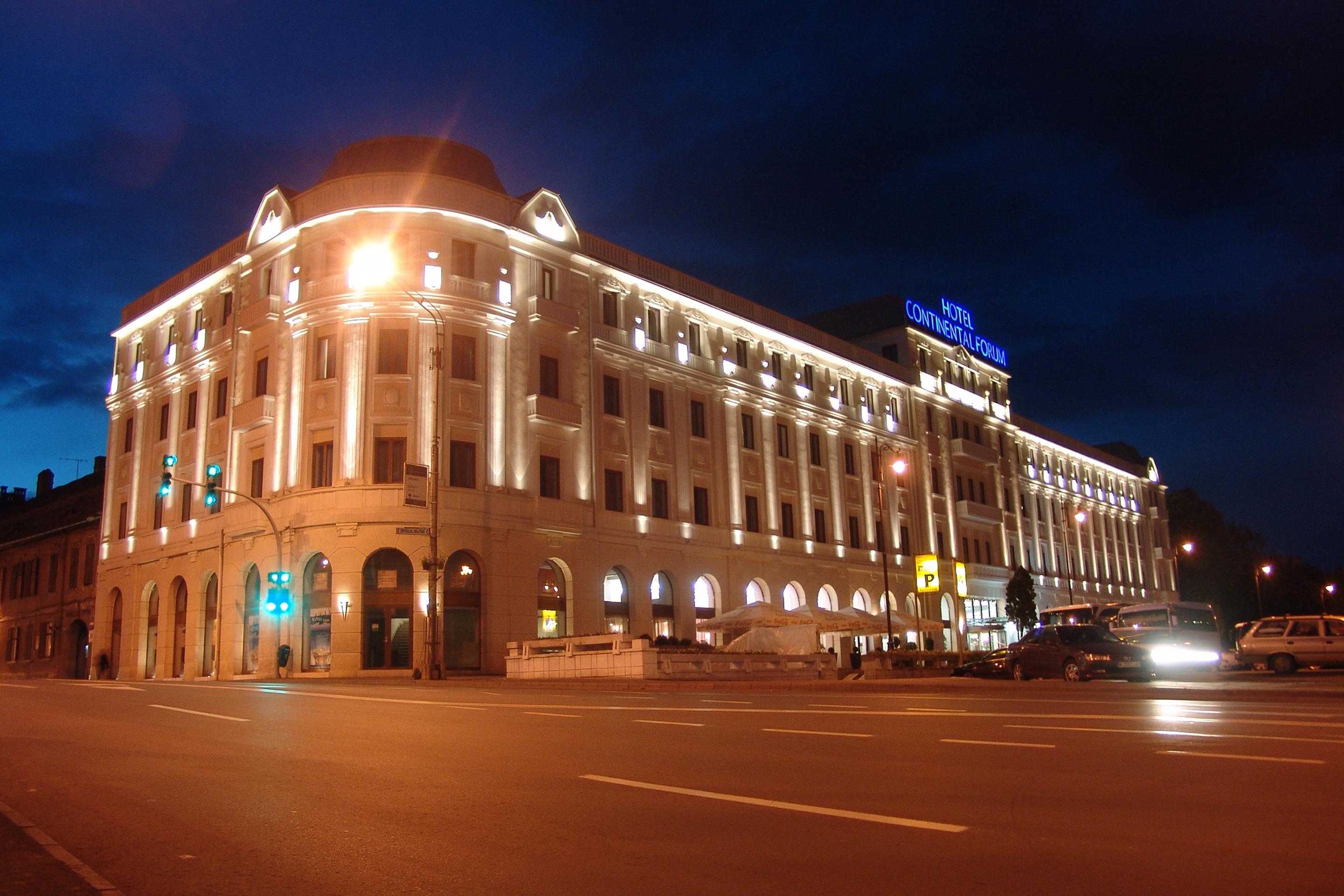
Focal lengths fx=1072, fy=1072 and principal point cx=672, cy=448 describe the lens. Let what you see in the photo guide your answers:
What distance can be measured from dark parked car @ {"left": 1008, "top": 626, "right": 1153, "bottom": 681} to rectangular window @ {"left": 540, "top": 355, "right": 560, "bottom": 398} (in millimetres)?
21689

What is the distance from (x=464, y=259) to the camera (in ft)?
136

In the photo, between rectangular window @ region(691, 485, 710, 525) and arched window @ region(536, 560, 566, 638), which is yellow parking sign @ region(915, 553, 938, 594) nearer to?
arched window @ region(536, 560, 566, 638)

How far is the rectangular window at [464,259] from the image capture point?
41.2m

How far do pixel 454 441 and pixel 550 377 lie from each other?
589 centimetres

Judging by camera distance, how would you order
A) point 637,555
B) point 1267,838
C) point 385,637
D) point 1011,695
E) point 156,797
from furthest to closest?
point 637,555
point 385,637
point 1011,695
point 156,797
point 1267,838

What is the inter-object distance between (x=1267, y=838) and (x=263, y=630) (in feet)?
128

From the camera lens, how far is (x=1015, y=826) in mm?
6406

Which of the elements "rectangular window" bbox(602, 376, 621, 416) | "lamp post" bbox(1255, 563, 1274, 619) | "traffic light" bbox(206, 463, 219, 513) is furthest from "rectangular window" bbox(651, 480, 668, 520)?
"lamp post" bbox(1255, 563, 1274, 619)

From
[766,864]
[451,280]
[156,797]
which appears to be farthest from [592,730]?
[451,280]

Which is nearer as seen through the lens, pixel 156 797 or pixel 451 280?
pixel 156 797

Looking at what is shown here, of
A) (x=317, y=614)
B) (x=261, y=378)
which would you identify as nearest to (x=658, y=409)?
(x=261, y=378)

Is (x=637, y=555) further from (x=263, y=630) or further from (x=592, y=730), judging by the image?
(x=592, y=730)

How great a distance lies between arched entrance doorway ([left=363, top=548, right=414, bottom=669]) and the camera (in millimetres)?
37781

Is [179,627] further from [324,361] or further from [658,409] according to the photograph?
[658,409]
